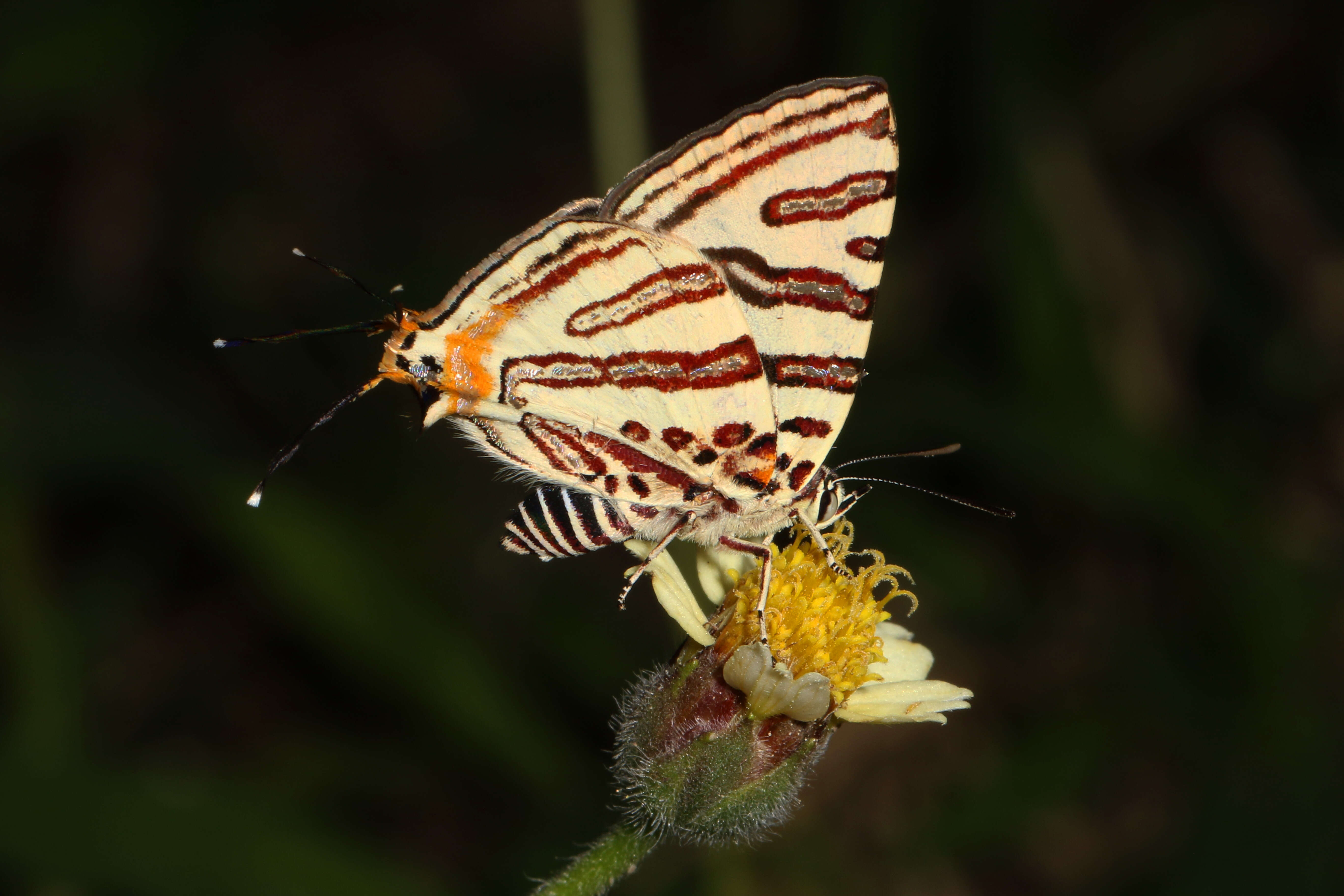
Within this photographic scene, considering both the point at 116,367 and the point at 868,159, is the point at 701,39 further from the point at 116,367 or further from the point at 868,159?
the point at 868,159

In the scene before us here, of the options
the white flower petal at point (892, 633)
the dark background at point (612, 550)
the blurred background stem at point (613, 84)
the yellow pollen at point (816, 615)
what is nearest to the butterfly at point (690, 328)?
the yellow pollen at point (816, 615)

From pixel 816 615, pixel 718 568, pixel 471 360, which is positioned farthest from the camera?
pixel 718 568

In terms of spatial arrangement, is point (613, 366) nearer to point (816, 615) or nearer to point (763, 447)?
point (763, 447)

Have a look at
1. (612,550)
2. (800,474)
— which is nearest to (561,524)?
(800,474)

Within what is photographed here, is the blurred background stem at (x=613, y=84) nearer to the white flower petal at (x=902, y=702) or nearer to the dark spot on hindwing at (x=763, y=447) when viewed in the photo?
the dark spot on hindwing at (x=763, y=447)

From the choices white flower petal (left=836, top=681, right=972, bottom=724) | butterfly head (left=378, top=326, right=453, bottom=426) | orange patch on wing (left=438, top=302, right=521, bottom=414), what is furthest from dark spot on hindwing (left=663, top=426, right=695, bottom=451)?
white flower petal (left=836, top=681, right=972, bottom=724)

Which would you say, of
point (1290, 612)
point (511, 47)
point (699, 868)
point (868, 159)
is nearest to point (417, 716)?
point (699, 868)

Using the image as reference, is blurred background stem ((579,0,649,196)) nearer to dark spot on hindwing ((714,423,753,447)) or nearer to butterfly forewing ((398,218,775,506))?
butterfly forewing ((398,218,775,506))
